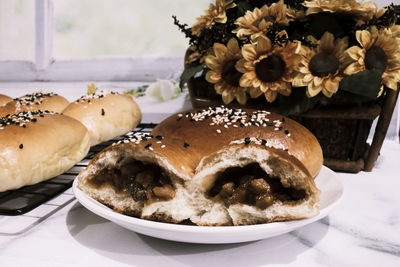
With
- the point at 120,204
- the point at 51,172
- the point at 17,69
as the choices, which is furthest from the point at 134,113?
the point at 17,69

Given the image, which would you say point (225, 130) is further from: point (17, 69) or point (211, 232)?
point (17, 69)

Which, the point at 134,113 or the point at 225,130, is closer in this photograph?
the point at 225,130

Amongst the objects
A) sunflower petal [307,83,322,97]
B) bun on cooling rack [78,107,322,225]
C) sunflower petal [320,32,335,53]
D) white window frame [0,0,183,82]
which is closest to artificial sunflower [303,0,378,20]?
sunflower petal [320,32,335,53]

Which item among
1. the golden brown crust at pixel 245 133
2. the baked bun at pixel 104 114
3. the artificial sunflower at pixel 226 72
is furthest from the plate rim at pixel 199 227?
the baked bun at pixel 104 114

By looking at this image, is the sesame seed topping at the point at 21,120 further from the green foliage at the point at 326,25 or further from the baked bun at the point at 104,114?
the green foliage at the point at 326,25

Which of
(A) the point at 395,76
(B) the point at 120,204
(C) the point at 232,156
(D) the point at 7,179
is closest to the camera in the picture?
(C) the point at 232,156

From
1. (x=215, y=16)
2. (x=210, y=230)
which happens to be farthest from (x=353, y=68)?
(x=210, y=230)
